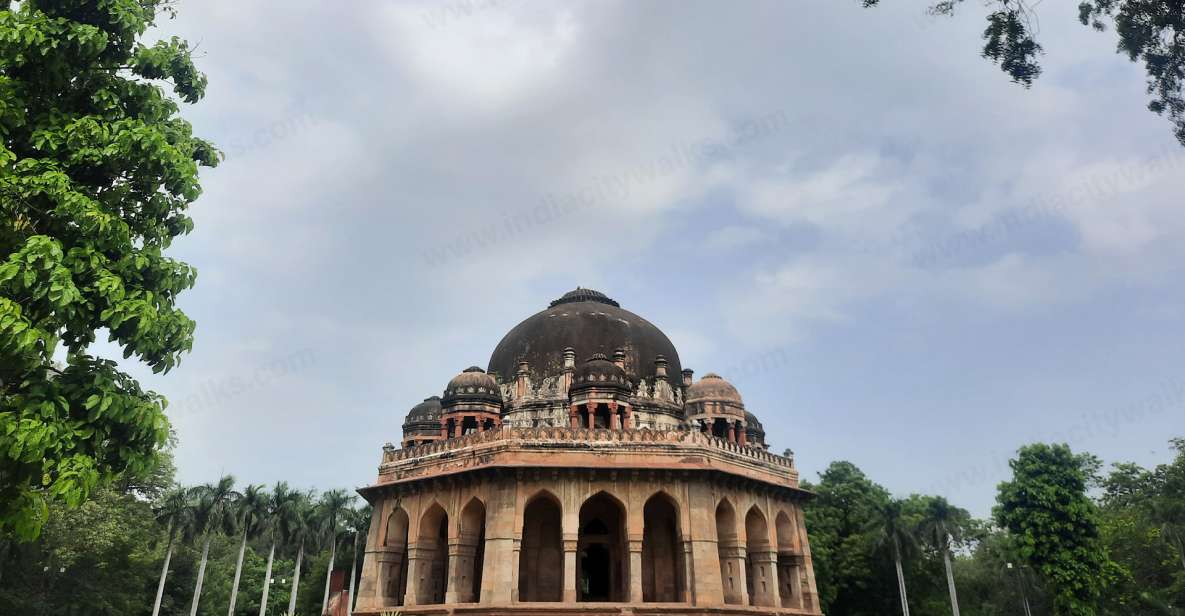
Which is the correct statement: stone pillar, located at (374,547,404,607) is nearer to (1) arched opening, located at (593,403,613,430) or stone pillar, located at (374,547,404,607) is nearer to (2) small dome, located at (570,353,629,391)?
(1) arched opening, located at (593,403,613,430)

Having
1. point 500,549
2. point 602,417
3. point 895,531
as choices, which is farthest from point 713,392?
point 895,531

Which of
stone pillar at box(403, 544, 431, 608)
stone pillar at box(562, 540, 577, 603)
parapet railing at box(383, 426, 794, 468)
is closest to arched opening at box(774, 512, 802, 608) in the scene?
parapet railing at box(383, 426, 794, 468)

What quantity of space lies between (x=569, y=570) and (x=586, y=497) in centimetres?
196

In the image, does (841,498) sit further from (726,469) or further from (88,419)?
(88,419)

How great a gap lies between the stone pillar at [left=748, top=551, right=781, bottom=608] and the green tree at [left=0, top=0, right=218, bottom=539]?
1741 centimetres

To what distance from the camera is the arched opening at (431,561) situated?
20.9 meters

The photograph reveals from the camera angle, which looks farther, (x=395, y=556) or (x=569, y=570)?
(x=395, y=556)

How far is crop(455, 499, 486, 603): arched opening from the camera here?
1961 centimetres

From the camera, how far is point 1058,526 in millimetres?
26453

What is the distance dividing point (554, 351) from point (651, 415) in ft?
13.8

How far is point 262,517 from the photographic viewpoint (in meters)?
31.1

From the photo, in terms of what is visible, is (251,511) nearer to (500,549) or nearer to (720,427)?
(500,549)

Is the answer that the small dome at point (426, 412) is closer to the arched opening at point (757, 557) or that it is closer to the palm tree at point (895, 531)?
the arched opening at point (757, 557)

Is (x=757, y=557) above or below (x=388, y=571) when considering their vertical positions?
above
